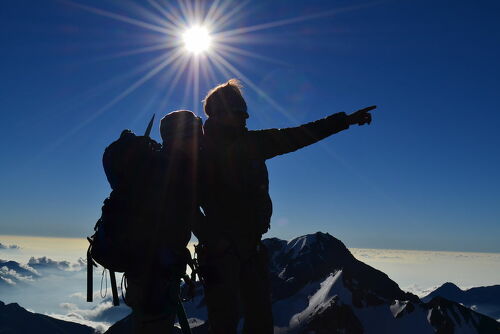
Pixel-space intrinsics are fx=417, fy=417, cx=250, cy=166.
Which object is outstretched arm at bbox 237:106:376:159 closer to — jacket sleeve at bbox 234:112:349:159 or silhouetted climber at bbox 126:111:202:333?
jacket sleeve at bbox 234:112:349:159

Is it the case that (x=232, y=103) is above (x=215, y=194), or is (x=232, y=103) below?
above

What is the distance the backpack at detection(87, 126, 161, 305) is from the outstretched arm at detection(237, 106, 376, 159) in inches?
89.8

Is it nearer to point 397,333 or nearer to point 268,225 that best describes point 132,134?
point 268,225

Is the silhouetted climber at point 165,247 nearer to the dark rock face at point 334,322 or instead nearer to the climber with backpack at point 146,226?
the climber with backpack at point 146,226

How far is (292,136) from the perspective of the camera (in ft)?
23.6

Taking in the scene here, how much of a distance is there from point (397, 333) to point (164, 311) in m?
201

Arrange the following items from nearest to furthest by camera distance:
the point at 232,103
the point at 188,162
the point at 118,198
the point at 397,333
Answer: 1. the point at 118,198
2. the point at 188,162
3. the point at 232,103
4. the point at 397,333

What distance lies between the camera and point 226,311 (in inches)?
277

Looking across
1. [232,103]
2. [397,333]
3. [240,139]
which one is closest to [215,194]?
[240,139]

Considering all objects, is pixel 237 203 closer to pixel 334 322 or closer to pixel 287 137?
pixel 287 137

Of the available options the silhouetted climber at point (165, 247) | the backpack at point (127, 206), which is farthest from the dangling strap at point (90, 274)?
the silhouetted climber at point (165, 247)

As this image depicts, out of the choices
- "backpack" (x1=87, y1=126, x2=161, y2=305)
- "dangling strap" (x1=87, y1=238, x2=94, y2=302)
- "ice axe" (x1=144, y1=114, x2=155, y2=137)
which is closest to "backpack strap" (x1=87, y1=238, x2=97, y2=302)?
"dangling strap" (x1=87, y1=238, x2=94, y2=302)

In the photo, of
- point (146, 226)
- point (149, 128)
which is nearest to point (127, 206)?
point (146, 226)

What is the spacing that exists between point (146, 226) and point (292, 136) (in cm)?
303
